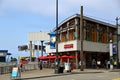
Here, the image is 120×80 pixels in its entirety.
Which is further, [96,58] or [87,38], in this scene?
[96,58]

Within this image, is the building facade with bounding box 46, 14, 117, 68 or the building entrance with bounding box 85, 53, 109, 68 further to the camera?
the building entrance with bounding box 85, 53, 109, 68

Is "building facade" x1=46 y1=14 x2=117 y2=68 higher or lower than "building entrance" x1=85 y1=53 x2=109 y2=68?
higher

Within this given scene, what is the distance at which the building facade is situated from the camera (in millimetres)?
55125

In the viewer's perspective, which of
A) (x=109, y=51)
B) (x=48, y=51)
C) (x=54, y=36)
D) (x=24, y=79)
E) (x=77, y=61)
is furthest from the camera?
(x=48, y=51)

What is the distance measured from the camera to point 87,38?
57.0 metres

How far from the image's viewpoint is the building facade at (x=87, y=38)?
55.1 meters

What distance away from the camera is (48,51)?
65.6 metres

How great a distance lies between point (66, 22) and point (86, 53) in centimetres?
642

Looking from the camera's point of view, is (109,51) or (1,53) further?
(1,53)

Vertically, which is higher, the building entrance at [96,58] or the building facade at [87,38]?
the building facade at [87,38]

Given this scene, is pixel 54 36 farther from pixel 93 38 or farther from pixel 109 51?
pixel 109 51

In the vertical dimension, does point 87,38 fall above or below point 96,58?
above

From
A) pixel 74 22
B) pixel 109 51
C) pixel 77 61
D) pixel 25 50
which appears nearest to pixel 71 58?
pixel 77 61

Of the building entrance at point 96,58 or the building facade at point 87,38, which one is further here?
the building entrance at point 96,58
